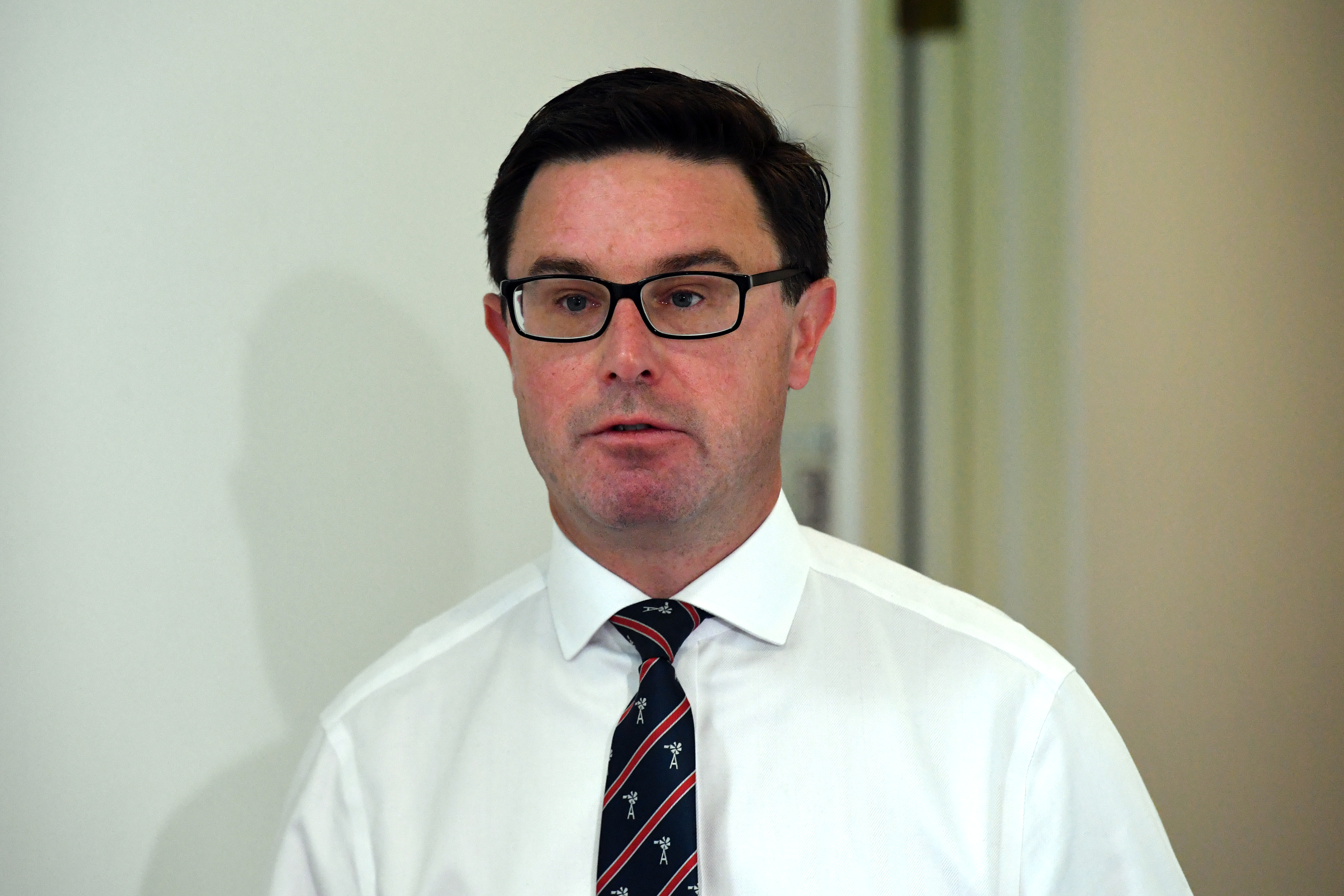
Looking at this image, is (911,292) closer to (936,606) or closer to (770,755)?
(936,606)

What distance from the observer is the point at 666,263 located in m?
1.05

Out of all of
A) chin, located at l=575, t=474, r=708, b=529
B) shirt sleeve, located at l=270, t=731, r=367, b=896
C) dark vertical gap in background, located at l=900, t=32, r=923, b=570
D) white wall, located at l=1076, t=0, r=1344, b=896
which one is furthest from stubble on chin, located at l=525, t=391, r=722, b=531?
white wall, located at l=1076, t=0, r=1344, b=896

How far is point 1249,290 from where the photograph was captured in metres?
2.17

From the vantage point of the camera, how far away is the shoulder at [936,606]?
1.10 m

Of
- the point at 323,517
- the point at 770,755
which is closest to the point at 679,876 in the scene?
the point at 770,755

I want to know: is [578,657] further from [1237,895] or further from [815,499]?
[1237,895]

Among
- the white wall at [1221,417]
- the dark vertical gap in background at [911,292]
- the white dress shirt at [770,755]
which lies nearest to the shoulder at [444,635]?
the white dress shirt at [770,755]

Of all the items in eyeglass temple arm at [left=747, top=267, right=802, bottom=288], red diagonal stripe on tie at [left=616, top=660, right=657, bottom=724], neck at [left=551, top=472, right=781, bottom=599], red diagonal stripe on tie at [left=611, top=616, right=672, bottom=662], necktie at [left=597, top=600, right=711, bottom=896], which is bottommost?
necktie at [left=597, top=600, right=711, bottom=896]

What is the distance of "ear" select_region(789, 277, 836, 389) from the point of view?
1191mm

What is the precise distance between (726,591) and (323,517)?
530mm

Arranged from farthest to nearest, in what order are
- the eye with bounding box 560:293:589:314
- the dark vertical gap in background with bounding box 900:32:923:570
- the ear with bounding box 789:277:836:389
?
the dark vertical gap in background with bounding box 900:32:923:570 → the ear with bounding box 789:277:836:389 → the eye with bounding box 560:293:589:314

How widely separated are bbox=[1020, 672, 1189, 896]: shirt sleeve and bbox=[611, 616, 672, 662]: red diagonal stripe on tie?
1.16ft

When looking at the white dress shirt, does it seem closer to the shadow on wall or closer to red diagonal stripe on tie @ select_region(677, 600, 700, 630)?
red diagonal stripe on tie @ select_region(677, 600, 700, 630)

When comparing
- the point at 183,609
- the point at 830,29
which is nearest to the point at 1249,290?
the point at 830,29
